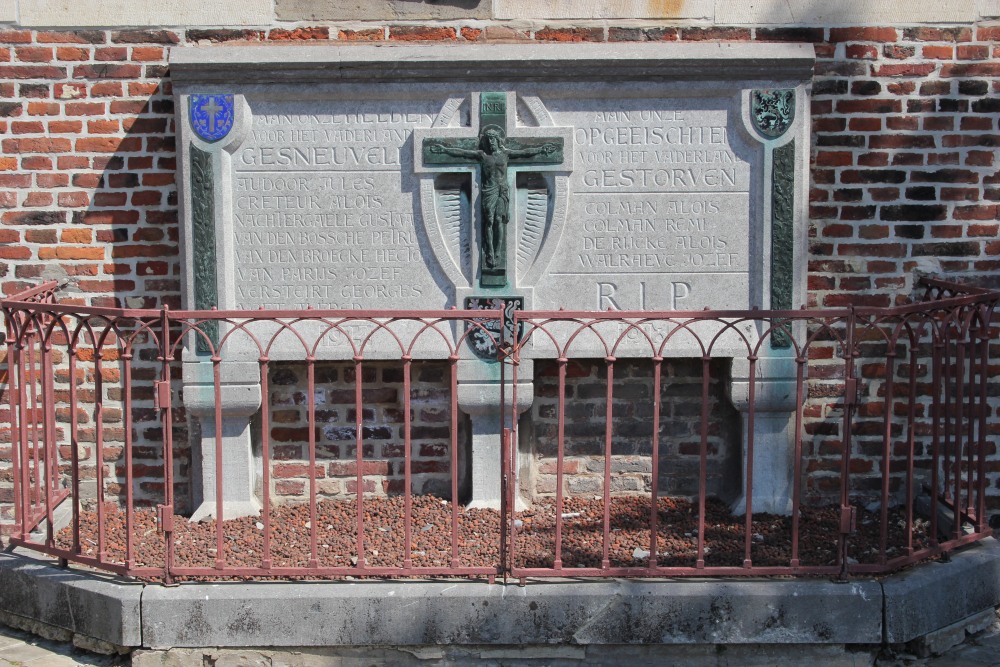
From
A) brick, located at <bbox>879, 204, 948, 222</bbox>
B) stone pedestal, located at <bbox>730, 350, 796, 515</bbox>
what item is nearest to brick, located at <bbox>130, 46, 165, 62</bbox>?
stone pedestal, located at <bbox>730, 350, 796, 515</bbox>

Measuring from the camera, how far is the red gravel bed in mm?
4445

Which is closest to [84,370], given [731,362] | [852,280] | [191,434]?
[191,434]

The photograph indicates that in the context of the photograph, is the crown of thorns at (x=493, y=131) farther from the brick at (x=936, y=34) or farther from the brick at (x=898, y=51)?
the brick at (x=936, y=34)

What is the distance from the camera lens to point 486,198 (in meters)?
5.03

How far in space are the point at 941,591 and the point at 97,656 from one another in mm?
3172

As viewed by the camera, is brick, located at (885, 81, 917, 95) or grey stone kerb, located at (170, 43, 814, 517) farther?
brick, located at (885, 81, 917, 95)

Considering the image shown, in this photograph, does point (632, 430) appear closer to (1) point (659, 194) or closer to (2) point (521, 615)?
(1) point (659, 194)

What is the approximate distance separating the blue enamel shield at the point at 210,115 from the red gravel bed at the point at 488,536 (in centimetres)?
175

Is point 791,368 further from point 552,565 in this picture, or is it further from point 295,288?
point 295,288

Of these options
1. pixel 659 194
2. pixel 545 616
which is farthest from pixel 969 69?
pixel 545 616

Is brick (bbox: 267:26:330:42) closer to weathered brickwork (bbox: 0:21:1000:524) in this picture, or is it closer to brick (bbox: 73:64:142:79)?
weathered brickwork (bbox: 0:21:1000:524)

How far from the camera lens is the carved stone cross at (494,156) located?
5.01m

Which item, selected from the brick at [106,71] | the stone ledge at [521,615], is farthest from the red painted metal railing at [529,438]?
the brick at [106,71]

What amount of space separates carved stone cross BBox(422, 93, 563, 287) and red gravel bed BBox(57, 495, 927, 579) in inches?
47.0
